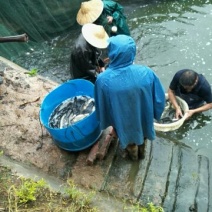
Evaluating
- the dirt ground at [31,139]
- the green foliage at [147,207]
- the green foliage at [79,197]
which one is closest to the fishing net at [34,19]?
the dirt ground at [31,139]

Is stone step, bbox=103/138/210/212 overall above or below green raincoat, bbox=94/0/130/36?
below

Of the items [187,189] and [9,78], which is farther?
[9,78]

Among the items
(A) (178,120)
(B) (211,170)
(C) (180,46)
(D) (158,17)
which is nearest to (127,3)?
(D) (158,17)

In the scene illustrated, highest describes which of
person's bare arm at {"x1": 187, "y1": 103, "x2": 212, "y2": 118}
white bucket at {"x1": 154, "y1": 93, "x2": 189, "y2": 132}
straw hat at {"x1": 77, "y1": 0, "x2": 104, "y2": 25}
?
straw hat at {"x1": 77, "y1": 0, "x2": 104, "y2": 25}

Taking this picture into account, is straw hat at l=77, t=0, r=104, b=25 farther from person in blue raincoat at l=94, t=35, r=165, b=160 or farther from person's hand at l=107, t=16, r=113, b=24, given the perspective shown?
person in blue raincoat at l=94, t=35, r=165, b=160

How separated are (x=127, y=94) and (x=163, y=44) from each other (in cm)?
494

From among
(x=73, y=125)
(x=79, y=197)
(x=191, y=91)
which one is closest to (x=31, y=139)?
(x=73, y=125)

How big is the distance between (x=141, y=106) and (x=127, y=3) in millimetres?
6636

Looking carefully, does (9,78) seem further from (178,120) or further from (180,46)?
(180,46)

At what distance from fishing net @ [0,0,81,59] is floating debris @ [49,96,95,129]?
3.20m

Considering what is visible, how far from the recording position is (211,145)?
6141mm

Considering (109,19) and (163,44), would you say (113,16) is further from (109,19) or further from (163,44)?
(163,44)

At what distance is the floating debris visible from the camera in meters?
4.84

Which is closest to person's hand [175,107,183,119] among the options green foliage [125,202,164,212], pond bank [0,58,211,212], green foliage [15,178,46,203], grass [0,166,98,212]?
pond bank [0,58,211,212]
